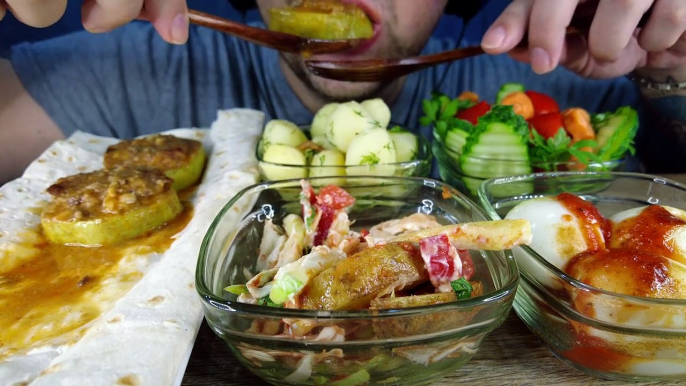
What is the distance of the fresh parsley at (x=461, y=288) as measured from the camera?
38.4 inches

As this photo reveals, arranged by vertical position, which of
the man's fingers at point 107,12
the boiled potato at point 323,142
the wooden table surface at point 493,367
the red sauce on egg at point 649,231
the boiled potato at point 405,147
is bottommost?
the wooden table surface at point 493,367

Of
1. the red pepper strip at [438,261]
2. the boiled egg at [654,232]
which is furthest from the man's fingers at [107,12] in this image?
the boiled egg at [654,232]

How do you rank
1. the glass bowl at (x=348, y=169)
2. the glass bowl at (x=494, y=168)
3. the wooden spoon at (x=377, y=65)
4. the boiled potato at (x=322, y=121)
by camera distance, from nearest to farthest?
the glass bowl at (x=348, y=169), the glass bowl at (x=494, y=168), the wooden spoon at (x=377, y=65), the boiled potato at (x=322, y=121)

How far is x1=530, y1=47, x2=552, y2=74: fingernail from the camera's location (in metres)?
1.69

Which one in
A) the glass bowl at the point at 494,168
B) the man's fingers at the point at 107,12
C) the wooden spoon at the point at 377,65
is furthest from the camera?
the wooden spoon at the point at 377,65

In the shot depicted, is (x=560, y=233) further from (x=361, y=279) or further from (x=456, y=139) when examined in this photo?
(x=456, y=139)

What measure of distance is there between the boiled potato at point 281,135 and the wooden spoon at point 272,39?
296 mm

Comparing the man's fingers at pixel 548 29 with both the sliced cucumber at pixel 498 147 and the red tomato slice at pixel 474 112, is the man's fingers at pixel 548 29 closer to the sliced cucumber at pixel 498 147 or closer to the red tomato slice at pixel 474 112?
the sliced cucumber at pixel 498 147

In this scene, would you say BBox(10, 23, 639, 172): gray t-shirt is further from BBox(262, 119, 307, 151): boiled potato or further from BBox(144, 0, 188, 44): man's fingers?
BBox(144, 0, 188, 44): man's fingers

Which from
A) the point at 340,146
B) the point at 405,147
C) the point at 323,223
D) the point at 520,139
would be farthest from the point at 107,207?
the point at 520,139

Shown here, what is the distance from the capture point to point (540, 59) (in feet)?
5.56

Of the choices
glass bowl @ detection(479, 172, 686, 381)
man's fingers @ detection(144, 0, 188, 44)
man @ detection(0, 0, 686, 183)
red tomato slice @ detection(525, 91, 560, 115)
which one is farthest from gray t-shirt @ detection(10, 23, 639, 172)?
glass bowl @ detection(479, 172, 686, 381)

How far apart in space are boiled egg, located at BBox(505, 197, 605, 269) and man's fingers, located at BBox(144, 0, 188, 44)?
109cm

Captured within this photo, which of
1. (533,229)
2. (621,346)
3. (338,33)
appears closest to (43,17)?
(338,33)
